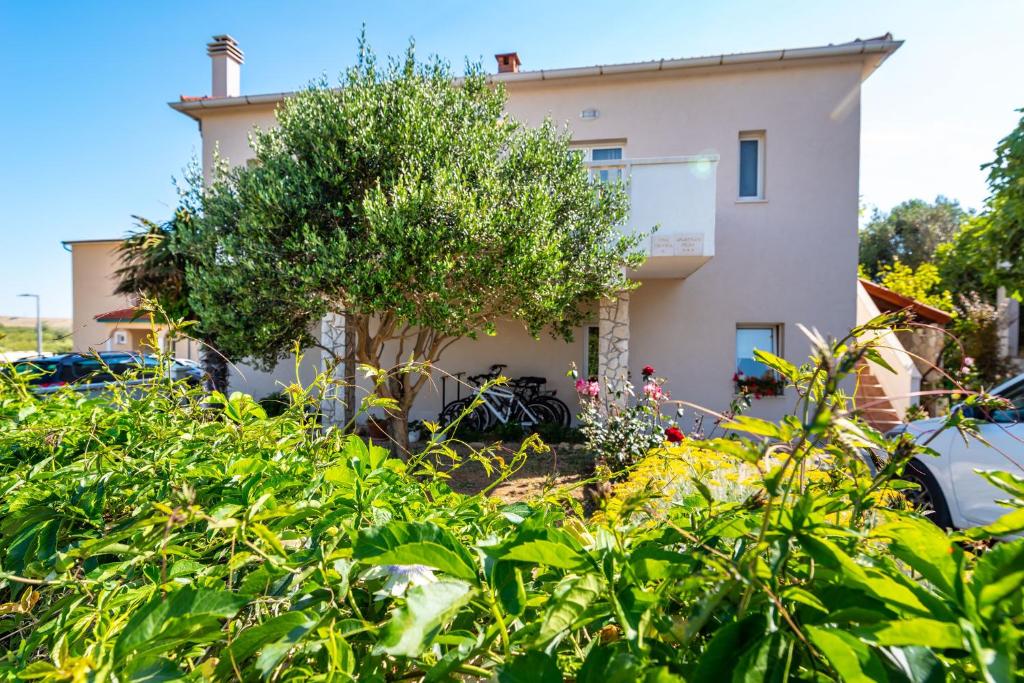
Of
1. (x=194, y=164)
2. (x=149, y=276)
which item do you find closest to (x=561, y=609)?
(x=194, y=164)

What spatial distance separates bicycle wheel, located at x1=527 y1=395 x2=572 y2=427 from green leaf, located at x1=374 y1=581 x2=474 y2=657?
34.4 ft

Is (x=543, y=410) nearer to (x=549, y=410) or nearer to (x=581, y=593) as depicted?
(x=549, y=410)

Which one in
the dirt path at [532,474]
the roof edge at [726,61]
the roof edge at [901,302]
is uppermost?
the roof edge at [726,61]

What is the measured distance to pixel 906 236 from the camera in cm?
2869

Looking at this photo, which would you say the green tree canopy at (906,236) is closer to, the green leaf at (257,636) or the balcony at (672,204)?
the balcony at (672,204)

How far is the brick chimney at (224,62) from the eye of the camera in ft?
42.8

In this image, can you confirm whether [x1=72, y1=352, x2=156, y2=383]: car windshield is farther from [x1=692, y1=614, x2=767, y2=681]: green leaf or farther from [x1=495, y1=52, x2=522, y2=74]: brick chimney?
[x1=495, y1=52, x2=522, y2=74]: brick chimney

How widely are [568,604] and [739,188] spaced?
37.9ft

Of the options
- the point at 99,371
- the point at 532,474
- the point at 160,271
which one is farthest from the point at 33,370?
the point at 160,271

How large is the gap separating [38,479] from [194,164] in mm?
9512

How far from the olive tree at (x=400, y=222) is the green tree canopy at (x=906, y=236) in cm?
2652

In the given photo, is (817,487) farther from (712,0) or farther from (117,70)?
(117,70)

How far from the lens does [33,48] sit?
38.3 feet

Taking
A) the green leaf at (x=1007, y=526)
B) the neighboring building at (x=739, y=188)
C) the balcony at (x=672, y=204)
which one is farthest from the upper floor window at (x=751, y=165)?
the green leaf at (x=1007, y=526)
